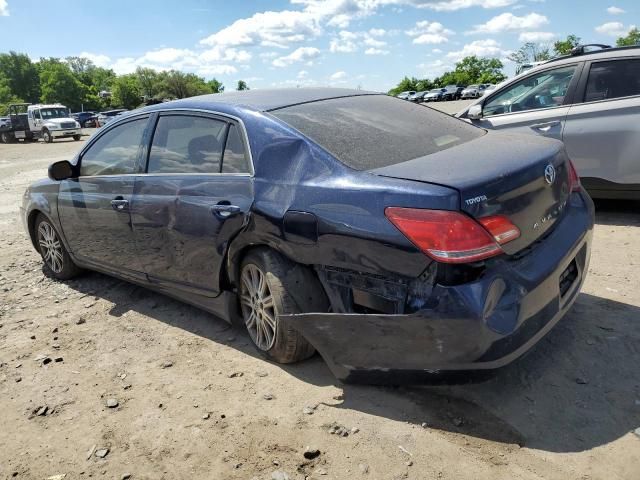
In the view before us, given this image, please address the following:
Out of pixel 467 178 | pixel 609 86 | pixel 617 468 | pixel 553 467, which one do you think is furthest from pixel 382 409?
pixel 609 86

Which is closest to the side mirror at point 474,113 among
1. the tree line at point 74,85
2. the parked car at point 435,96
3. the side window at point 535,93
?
the side window at point 535,93

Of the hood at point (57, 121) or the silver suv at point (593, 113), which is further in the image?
the hood at point (57, 121)

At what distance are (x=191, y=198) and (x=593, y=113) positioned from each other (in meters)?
4.25

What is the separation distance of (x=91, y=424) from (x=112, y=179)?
198 centimetres

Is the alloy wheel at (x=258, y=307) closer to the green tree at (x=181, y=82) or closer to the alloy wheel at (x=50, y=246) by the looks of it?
the alloy wheel at (x=50, y=246)

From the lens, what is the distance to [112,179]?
13.7ft

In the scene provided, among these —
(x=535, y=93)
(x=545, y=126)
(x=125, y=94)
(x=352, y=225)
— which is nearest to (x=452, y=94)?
(x=535, y=93)

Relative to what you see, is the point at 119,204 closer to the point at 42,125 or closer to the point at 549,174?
the point at 549,174

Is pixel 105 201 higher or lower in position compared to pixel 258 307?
higher

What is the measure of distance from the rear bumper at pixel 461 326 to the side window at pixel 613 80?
3402mm

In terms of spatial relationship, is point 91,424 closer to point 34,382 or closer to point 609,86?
point 34,382

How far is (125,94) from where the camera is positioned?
99500mm

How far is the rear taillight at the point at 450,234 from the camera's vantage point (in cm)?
230

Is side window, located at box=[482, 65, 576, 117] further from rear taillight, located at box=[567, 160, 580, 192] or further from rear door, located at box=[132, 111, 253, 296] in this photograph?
rear door, located at box=[132, 111, 253, 296]
